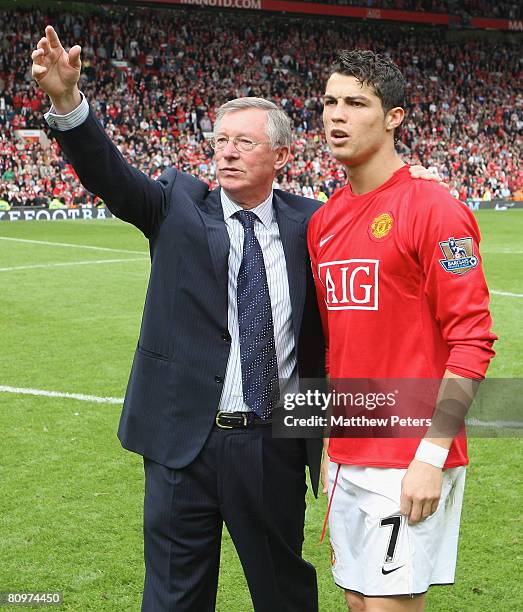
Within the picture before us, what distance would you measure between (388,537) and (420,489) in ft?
0.72

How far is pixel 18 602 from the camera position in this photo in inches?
162

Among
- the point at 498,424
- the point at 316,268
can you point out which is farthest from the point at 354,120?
the point at 498,424

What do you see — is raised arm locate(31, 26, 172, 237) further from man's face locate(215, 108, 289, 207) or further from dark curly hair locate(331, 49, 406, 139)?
dark curly hair locate(331, 49, 406, 139)

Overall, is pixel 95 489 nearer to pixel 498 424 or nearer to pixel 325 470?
pixel 325 470

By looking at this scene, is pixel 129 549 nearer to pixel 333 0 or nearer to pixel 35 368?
pixel 35 368

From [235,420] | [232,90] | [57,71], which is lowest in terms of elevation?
[232,90]

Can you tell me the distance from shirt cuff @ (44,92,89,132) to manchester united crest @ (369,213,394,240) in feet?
3.09

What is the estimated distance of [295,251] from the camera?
3.15m

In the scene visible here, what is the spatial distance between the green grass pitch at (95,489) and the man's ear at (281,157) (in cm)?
210

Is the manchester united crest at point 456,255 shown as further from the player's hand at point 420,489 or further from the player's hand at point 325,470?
the player's hand at point 325,470

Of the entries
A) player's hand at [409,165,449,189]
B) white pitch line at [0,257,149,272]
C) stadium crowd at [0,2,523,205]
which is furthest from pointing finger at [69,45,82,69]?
stadium crowd at [0,2,523,205]

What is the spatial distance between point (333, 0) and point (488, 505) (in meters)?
42.6

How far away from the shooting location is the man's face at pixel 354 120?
109 inches

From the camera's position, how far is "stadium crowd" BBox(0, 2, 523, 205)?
34.1 meters
